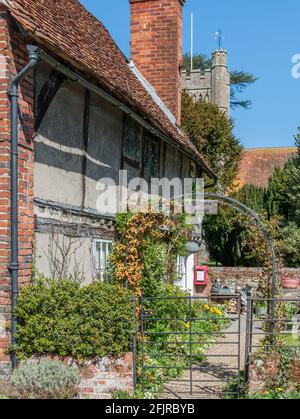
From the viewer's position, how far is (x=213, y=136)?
96.6 feet

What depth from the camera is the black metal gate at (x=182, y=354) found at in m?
7.58

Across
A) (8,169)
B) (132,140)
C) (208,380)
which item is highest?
(132,140)

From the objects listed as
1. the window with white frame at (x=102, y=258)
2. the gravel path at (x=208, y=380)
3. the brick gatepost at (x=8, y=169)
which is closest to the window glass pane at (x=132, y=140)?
the window with white frame at (x=102, y=258)

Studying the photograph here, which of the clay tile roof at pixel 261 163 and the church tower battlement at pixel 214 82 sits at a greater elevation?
the church tower battlement at pixel 214 82

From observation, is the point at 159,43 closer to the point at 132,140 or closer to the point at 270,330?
the point at 132,140

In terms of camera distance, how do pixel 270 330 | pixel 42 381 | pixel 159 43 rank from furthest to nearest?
pixel 159 43 → pixel 270 330 → pixel 42 381

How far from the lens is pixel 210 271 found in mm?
22656

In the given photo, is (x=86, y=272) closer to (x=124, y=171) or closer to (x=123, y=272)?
(x=123, y=272)

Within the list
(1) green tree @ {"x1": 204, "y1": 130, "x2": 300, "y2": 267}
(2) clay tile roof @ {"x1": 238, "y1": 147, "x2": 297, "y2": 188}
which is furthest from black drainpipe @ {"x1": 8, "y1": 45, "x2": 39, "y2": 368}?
(2) clay tile roof @ {"x1": 238, "y1": 147, "x2": 297, "y2": 188}

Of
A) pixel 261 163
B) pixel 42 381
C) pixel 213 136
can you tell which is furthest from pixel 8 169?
pixel 261 163

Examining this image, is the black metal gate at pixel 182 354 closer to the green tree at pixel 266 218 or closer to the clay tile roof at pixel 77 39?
the clay tile roof at pixel 77 39

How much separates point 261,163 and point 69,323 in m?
34.9

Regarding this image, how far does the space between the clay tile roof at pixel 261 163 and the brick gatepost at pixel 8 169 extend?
3257cm
